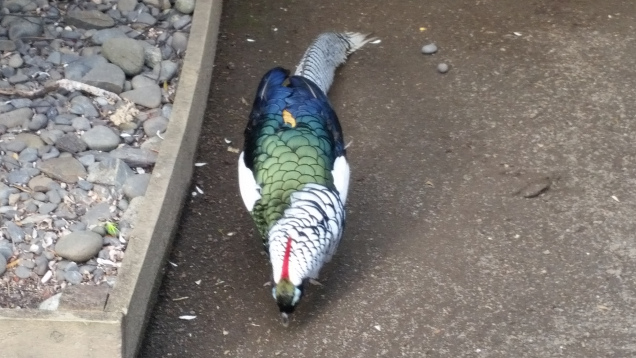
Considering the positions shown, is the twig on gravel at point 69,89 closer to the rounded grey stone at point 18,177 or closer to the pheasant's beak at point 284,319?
the rounded grey stone at point 18,177

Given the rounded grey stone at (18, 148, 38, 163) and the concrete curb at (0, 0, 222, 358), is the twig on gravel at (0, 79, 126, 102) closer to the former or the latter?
the concrete curb at (0, 0, 222, 358)

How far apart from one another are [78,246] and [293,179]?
1.10 metres

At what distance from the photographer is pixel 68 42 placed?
584 cm

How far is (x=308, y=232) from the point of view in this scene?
13.1 feet

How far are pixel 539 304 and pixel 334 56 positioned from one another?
227 centimetres

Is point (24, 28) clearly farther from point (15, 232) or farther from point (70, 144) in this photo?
point (15, 232)

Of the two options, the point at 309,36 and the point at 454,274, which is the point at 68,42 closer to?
the point at 309,36

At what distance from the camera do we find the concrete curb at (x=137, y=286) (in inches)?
144

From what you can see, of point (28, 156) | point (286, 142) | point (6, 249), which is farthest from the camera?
point (28, 156)

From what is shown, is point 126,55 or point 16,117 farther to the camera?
point 126,55

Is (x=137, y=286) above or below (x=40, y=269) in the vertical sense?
above

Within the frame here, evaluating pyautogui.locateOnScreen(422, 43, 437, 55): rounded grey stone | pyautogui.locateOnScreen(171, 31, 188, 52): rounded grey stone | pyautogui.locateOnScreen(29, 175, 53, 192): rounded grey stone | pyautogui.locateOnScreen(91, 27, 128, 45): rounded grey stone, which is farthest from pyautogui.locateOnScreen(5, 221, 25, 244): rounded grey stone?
pyautogui.locateOnScreen(422, 43, 437, 55): rounded grey stone

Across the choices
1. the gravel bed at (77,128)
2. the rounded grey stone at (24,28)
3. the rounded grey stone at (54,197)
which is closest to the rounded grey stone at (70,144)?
the gravel bed at (77,128)

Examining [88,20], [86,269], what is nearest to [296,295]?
[86,269]
